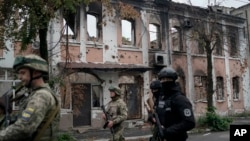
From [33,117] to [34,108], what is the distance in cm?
8

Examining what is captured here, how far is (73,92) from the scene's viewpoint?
15.2 meters

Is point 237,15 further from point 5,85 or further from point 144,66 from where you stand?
point 5,85

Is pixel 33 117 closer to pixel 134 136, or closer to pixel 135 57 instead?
pixel 134 136

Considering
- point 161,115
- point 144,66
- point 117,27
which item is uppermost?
point 117,27

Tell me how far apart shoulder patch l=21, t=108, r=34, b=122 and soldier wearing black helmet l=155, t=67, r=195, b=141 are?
6.34ft

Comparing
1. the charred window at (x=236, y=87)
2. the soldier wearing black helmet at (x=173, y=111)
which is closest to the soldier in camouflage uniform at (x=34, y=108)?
the soldier wearing black helmet at (x=173, y=111)

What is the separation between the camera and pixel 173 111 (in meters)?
4.15

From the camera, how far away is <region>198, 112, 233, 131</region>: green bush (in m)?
15.7

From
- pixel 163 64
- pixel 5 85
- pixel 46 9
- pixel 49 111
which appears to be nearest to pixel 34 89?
pixel 49 111

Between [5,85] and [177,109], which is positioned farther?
[5,85]

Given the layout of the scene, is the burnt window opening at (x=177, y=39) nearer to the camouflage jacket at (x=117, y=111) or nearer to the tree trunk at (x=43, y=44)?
the tree trunk at (x=43, y=44)

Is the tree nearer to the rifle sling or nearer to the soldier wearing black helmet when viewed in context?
the soldier wearing black helmet

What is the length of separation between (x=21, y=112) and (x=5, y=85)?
11.6 m

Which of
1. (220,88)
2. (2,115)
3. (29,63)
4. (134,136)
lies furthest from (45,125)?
(220,88)
